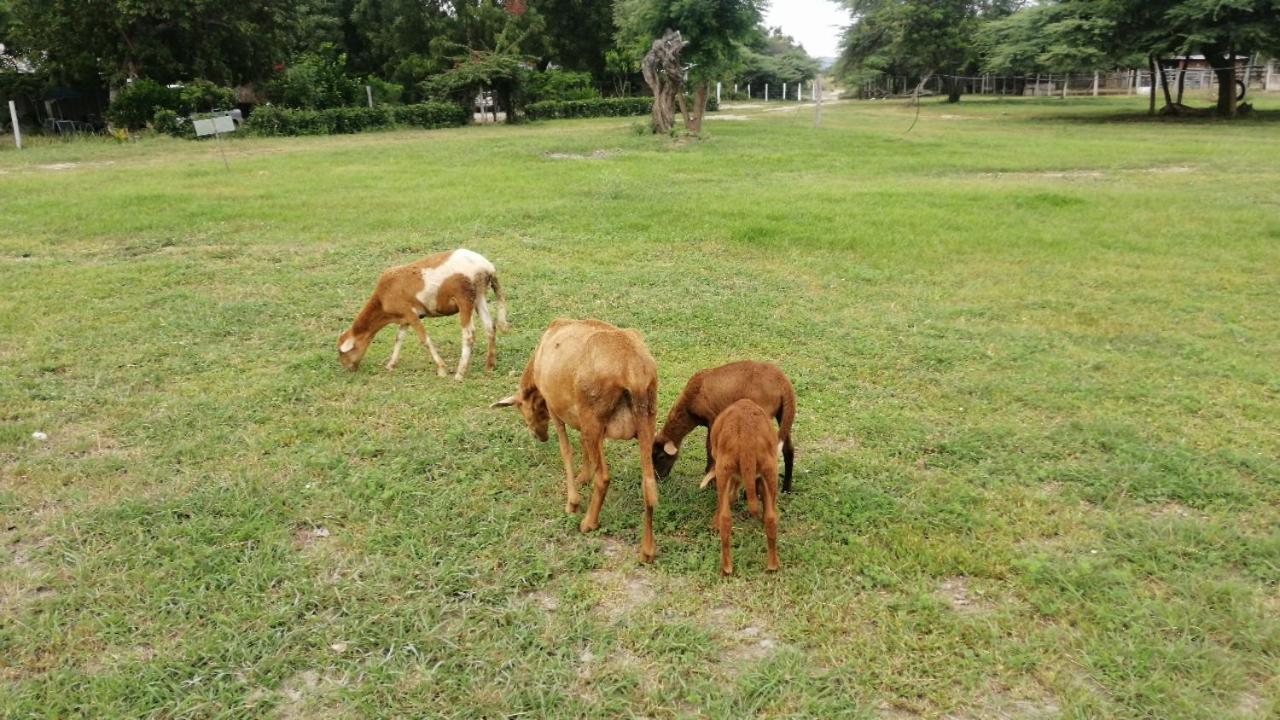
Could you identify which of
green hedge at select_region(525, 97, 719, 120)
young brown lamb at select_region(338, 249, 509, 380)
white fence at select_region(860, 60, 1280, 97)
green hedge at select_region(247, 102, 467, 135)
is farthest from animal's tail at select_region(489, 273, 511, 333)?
white fence at select_region(860, 60, 1280, 97)

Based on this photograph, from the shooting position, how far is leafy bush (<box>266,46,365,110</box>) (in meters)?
34.6

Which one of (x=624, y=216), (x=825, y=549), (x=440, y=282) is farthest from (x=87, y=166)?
(x=825, y=549)

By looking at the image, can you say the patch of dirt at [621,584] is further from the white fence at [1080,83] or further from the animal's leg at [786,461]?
the white fence at [1080,83]

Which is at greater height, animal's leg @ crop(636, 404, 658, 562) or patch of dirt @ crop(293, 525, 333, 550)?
animal's leg @ crop(636, 404, 658, 562)

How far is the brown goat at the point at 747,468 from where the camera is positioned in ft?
12.6

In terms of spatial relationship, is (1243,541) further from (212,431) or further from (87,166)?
(87,166)

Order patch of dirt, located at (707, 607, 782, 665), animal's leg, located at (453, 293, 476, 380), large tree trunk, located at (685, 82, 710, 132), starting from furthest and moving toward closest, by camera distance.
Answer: large tree trunk, located at (685, 82, 710, 132), animal's leg, located at (453, 293, 476, 380), patch of dirt, located at (707, 607, 782, 665)

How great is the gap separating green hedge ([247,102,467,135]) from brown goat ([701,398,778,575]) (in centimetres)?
2949

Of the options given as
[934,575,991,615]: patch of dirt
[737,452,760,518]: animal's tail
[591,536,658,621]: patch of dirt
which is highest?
[737,452,760,518]: animal's tail

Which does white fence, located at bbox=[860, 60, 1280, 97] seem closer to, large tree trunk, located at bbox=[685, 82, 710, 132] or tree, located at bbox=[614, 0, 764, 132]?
tree, located at bbox=[614, 0, 764, 132]

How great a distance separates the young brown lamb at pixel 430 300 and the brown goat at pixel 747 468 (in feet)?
10.1

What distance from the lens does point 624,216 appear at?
42.0ft

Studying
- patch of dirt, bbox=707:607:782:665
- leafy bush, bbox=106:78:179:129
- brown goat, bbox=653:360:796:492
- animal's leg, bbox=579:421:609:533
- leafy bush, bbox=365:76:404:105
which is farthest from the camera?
leafy bush, bbox=365:76:404:105

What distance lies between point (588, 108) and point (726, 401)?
36670 mm
